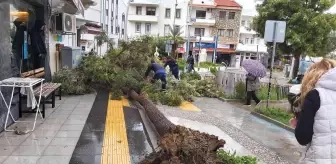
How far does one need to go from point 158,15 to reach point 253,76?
39661 millimetres

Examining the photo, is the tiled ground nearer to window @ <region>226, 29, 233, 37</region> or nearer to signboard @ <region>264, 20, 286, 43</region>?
signboard @ <region>264, 20, 286, 43</region>

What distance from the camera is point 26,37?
7.69 metres

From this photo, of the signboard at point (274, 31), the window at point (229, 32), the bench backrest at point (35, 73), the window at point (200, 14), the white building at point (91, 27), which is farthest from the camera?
the window at point (229, 32)

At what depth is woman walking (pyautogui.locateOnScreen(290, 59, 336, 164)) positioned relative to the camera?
2.23 meters

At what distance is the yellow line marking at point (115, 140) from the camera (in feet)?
15.3

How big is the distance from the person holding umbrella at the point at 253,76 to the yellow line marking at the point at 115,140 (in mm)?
4779

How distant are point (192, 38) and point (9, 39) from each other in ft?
139

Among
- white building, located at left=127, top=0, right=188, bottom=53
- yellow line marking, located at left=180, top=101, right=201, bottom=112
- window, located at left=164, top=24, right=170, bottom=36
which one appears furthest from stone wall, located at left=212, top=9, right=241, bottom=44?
yellow line marking, located at left=180, top=101, right=201, bottom=112

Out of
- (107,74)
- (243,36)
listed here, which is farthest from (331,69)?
(243,36)

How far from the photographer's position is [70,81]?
9961 mm

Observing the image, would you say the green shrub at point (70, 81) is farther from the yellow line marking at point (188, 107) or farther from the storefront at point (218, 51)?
the storefront at point (218, 51)

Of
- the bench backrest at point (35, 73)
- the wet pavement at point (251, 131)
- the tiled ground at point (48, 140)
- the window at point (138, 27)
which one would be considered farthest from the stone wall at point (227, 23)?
the tiled ground at point (48, 140)

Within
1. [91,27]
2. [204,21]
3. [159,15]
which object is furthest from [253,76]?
[159,15]

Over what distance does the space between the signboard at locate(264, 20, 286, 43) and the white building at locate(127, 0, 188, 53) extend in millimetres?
39068
